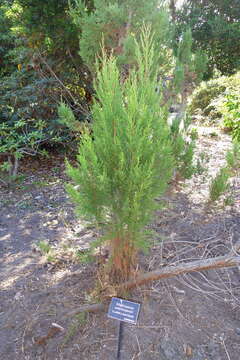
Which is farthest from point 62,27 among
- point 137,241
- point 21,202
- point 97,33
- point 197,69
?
point 137,241

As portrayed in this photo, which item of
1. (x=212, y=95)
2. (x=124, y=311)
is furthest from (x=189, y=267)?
(x=212, y=95)

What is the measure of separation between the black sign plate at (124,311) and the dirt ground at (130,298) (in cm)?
36

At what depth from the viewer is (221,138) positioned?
7.36 m

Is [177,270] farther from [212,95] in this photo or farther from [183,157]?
[212,95]

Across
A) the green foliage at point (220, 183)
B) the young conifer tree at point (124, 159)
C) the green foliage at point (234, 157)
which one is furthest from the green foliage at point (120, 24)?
the young conifer tree at point (124, 159)

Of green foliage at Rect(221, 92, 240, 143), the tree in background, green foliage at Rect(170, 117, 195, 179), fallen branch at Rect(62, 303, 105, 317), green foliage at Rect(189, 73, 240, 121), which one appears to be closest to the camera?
fallen branch at Rect(62, 303, 105, 317)

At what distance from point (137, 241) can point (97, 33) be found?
2769mm

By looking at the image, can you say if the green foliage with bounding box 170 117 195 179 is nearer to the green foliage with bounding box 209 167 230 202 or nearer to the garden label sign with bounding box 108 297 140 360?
the green foliage with bounding box 209 167 230 202

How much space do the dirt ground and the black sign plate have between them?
0.36 meters

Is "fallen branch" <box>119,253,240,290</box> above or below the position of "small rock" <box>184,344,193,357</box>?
above

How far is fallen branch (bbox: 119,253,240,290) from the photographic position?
193cm

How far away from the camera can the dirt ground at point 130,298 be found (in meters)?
2.02

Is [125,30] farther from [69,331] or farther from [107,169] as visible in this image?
[69,331]

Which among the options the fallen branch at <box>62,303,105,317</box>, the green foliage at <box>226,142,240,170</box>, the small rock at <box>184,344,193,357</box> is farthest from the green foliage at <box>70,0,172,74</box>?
the small rock at <box>184,344,193,357</box>
